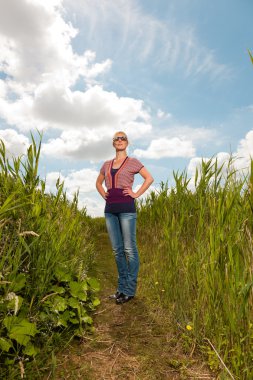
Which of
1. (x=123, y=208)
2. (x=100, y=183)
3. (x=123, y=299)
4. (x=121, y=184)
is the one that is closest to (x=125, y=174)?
(x=121, y=184)

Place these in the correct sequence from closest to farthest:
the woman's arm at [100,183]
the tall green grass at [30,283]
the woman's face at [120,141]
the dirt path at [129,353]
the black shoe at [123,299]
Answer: the tall green grass at [30,283], the dirt path at [129,353], the black shoe at [123,299], the woman's face at [120,141], the woman's arm at [100,183]

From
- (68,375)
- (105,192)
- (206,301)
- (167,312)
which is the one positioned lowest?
(68,375)

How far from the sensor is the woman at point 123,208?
4.02 meters

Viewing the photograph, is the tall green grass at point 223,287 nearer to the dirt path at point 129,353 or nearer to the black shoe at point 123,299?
the dirt path at point 129,353

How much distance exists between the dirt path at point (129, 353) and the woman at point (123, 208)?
1.38ft

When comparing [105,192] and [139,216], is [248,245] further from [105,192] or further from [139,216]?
[139,216]

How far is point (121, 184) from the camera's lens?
4043mm

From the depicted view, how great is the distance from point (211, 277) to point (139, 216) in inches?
200

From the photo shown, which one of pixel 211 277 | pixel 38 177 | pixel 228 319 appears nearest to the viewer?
pixel 228 319

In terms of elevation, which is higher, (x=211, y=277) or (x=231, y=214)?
(x=231, y=214)

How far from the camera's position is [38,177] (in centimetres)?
329

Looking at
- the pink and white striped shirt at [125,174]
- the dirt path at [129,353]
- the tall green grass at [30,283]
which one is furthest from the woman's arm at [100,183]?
the dirt path at [129,353]

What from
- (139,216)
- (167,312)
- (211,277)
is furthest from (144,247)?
(211,277)

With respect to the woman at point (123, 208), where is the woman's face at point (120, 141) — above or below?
above
